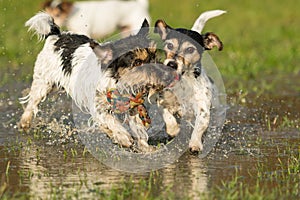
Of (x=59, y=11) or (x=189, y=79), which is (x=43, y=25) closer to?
(x=189, y=79)

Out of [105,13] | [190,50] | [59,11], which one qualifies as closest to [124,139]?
[190,50]

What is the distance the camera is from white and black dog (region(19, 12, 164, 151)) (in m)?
5.96

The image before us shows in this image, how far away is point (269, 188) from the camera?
493cm

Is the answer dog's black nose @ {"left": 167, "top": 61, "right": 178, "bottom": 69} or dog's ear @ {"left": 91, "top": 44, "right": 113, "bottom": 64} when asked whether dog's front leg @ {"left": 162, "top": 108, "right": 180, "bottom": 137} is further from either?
dog's ear @ {"left": 91, "top": 44, "right": 113, "bottom": 64}

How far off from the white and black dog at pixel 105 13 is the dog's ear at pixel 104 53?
335 inches

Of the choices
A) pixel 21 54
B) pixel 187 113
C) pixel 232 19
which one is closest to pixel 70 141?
pixel 187 113

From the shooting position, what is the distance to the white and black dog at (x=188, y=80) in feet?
20.9

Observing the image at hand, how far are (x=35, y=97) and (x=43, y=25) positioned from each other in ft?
2.59

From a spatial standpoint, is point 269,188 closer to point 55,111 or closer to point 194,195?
point 194,195

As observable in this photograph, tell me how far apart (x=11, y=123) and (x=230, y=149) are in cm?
265

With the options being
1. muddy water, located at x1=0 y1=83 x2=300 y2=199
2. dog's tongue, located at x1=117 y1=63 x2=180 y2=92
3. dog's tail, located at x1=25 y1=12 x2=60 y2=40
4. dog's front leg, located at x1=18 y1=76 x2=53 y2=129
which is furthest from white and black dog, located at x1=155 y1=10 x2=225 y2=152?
dog's front leg, located at x1=18 y1=76 x2=53 y2=129

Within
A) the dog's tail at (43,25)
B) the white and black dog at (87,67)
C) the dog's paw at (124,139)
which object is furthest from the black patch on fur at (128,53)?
the dog's tail at (43,25)

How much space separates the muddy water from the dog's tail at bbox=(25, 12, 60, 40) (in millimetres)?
955

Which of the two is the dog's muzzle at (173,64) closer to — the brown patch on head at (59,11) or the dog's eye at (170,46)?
the dog's eye at (170,46)
